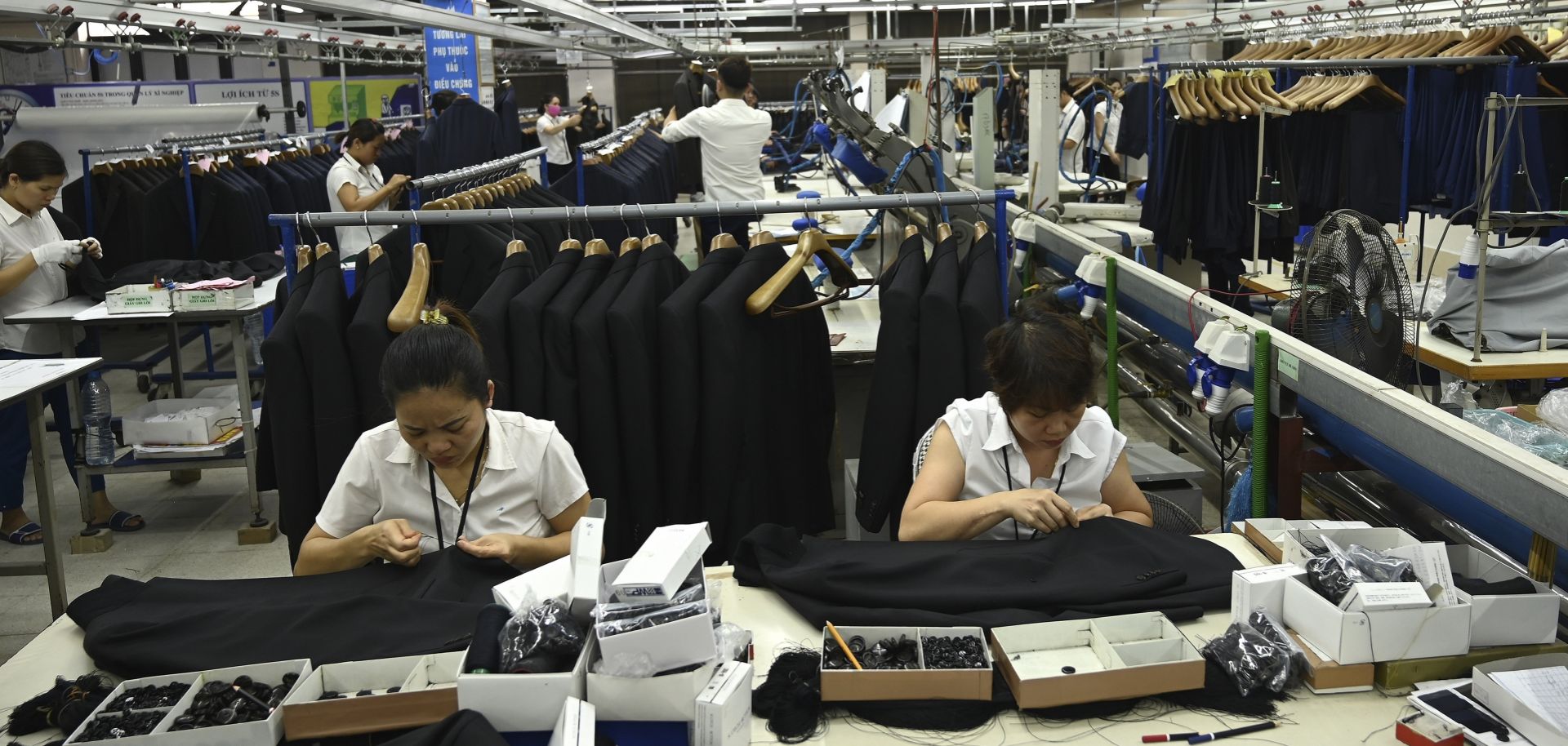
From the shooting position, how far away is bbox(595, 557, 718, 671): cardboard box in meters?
1.43

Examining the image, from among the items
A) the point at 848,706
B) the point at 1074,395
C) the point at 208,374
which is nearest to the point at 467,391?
the point at 848,706

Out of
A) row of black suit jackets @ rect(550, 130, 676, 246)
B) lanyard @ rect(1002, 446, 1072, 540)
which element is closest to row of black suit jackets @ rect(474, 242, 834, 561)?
lanyard @ rect(1002, 446, 1072, 540)

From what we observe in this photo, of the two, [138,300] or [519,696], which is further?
[138,300]

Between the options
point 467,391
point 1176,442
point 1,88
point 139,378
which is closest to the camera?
point 467,391

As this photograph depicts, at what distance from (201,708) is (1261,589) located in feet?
4.78

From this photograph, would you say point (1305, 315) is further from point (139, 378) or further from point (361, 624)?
point (139, 378)

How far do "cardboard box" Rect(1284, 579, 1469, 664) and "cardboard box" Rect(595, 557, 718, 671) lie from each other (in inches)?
33.2

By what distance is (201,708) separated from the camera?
5.08 ft

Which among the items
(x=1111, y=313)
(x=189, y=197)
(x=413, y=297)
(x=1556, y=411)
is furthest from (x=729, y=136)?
(x=1556, y=411)

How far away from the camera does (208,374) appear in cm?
549

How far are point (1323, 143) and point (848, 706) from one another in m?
4.83

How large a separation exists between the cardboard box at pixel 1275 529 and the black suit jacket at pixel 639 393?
1.26 meters

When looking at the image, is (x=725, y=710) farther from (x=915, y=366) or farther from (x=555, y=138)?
(x=555, y=138)

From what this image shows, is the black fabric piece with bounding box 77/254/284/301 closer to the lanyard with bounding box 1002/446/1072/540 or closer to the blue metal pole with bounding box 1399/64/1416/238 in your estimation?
the lanyard with bounding box 1002/446/1072/540
